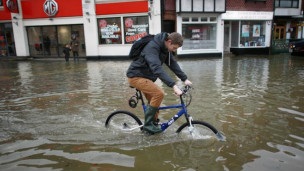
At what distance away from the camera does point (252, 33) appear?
77.2ft

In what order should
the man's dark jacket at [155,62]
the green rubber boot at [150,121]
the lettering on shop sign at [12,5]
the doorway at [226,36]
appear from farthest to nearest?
1. the doorway at [226,36]
2. the lettering on shop sign at [12,5]
3. the green rubber boot at [150,121]
4. the man's dark jacket at [155,62]

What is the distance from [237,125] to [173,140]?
61.1 inches

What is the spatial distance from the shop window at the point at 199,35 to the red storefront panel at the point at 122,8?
3.39 metres

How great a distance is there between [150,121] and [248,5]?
20595mm

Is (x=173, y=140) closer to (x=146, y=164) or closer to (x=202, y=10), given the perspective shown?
(x=146, y=164)

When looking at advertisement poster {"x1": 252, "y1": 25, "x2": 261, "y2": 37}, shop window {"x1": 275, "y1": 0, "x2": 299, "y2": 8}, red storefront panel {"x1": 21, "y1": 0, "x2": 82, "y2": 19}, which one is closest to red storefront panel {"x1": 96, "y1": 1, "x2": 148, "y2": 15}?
red storefront panel {"x1": 21, "y1": 0, "x2": 82, "y2": 19}

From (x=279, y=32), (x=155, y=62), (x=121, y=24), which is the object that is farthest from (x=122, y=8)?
(x=155, y=62)

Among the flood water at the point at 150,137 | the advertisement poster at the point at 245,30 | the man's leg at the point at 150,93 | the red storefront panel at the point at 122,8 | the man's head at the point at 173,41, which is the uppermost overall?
the red storefront panel at the point at 122,8

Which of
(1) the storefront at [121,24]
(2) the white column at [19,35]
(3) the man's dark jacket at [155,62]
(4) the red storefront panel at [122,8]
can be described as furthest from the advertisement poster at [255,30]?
(3) the man's dark jacket at [155,62]

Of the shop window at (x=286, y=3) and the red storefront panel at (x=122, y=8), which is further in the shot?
the shop window at (x=286, y=3)

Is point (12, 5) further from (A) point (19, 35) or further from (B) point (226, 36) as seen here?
(B) point (226, 36)

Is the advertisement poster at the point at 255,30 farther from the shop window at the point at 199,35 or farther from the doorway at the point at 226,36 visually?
the shop window at the point at 199,35

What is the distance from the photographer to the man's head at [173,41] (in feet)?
14.4

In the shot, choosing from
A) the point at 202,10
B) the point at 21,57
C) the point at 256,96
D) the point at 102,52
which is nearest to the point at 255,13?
the point at 202,10
